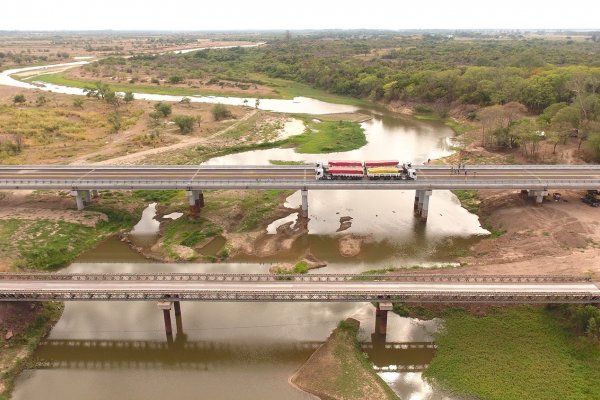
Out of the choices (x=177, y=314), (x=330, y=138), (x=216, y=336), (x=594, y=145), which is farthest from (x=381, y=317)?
(x=330, y=138)

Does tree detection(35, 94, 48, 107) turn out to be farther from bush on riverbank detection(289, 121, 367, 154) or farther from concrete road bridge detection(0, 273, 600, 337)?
concrete road bridge detection(0, 273, 600, 337)

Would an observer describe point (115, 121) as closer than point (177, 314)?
No

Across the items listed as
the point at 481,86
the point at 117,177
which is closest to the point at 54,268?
the point at 117,177

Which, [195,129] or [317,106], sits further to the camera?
[317,106]

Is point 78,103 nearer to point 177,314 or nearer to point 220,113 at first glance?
point 220,113

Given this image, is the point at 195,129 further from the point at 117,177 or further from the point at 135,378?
the point at 135,378

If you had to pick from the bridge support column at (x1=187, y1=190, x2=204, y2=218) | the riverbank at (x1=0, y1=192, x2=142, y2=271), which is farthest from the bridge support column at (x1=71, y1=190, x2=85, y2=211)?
the bridge support column at (x1=187, y1=190, x2=204, y2=218)

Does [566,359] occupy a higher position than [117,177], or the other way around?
[117,177]
